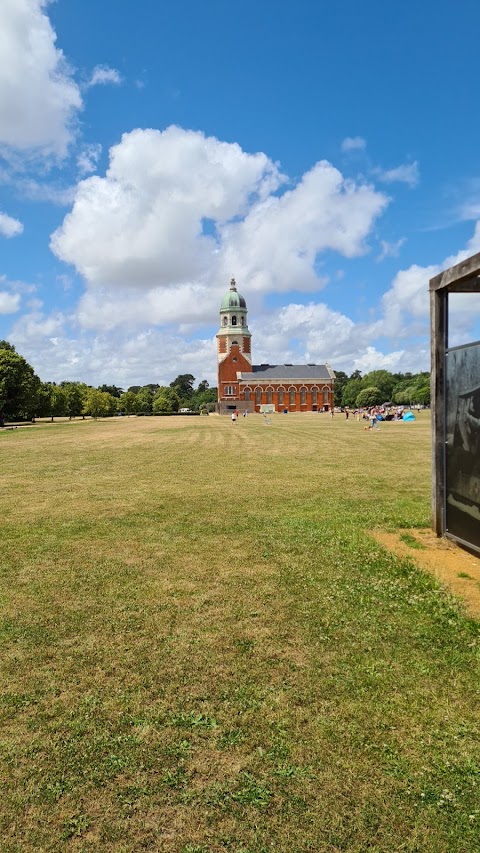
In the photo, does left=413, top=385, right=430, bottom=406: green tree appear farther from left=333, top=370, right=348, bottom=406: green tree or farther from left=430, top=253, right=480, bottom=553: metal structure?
left=430, top=253, right=480, bottom=553: metal structure

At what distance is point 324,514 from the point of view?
1018cm

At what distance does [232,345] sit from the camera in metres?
120

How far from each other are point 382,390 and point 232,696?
152967mm

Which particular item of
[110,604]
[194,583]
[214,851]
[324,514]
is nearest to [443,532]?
[324,514]

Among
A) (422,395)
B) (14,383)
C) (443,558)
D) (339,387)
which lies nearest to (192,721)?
(443,558)

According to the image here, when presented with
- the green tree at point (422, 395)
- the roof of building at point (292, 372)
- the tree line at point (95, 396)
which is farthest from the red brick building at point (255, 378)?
the green tree at point (422, 395)

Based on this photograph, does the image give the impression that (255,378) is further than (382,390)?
No

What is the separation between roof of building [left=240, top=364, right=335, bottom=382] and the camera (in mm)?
117500

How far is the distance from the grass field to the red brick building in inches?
4120

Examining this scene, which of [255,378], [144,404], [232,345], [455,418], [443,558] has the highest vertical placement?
[232,345]

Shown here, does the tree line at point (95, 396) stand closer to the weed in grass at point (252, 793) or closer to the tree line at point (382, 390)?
the tree line at point (382, 390)

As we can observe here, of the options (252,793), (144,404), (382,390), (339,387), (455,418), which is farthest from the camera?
(339,387)

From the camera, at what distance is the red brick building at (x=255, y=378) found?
11562cm

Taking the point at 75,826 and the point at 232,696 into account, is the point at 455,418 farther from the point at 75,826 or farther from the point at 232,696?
the point at 75,826
